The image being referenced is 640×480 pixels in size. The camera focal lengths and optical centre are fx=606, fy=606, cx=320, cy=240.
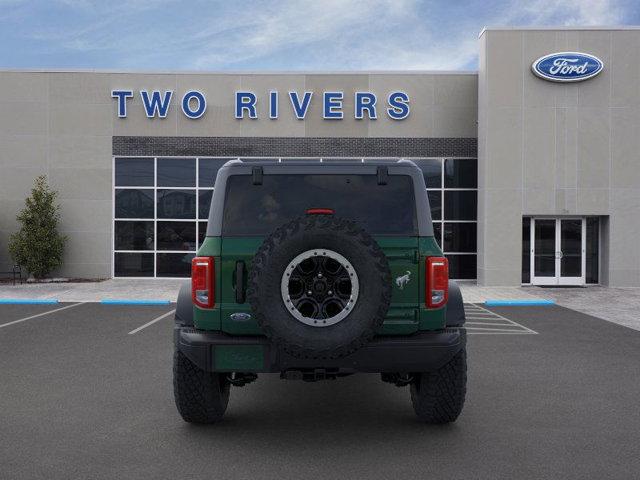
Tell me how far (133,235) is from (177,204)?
1.87m

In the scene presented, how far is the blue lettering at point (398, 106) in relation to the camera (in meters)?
20.6

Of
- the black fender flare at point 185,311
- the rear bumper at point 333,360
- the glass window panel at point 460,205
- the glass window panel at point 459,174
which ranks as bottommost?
the rear bumper at point 333,360

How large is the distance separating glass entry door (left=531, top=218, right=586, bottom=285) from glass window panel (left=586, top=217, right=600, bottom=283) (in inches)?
8.4

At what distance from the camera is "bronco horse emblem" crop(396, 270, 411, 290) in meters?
4.43

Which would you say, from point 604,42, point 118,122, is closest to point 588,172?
point 604,42

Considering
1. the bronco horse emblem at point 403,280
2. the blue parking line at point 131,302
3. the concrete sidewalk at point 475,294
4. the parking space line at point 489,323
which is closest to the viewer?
the bronco horse emblem at point 403,280

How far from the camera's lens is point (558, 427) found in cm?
511

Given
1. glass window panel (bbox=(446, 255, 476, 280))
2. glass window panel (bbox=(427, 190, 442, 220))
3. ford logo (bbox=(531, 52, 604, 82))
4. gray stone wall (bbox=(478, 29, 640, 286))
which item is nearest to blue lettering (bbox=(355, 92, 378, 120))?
glass window panel (bbox=(427, 190, 442, 220))

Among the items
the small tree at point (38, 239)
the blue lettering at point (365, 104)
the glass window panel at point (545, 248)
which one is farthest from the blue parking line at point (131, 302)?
the glass window panel at point (545, 248)

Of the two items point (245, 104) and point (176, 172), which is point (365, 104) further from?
point (176, 172)

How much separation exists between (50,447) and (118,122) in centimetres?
1780

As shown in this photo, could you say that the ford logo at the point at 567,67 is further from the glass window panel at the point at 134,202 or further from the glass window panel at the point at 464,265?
the glass window panel at the point at 134,202

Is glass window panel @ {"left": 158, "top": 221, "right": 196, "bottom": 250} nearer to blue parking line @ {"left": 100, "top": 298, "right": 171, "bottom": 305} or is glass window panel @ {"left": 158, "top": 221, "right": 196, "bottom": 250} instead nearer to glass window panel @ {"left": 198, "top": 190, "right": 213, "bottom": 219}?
glass window panel @ {"left": 198, "top": 190, "right": 213, "bottom": 219}

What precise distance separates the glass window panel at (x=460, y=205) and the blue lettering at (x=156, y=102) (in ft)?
32.8
